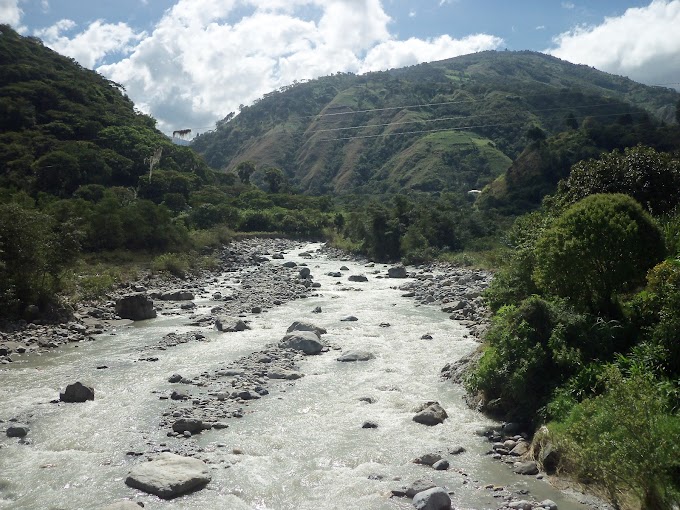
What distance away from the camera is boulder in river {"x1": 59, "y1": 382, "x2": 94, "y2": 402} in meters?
16.2

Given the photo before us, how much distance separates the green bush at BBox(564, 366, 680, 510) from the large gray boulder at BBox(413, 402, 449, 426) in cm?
510

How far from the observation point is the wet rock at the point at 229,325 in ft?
85.0

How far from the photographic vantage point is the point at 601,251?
49.3ft

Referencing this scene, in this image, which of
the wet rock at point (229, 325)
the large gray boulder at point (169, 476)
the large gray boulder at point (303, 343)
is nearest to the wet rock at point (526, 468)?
the large gray boulder at point (169, 476)

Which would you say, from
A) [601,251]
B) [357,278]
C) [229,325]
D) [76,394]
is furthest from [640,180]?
[357,278]

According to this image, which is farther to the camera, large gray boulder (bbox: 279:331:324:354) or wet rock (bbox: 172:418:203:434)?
large gray boulder (bbox: 279:331:324:354)

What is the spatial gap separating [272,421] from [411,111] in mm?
165500

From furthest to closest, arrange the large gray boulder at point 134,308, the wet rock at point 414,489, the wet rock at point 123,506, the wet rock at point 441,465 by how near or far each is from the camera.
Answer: the large gray boulder at point 134,308, the wet rock at point 441,465, the wet rock at point 414,489, the wet rock at point 123,506

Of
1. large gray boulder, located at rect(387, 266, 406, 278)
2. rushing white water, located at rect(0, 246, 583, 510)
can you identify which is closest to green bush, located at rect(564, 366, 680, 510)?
rushing white water, located at rect(0, 246, 583, 510)

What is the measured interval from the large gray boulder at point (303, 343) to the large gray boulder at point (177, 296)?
14.0 m

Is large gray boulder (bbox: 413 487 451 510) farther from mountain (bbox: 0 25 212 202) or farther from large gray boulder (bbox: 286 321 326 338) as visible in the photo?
mountain (bbox: 0 25 212 202)

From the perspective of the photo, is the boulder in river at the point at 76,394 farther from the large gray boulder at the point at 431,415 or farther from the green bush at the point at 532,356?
the green bush at the point at 532,356

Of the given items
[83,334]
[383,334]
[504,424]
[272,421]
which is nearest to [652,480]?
[504,424]

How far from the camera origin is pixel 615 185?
2322 centimetres
